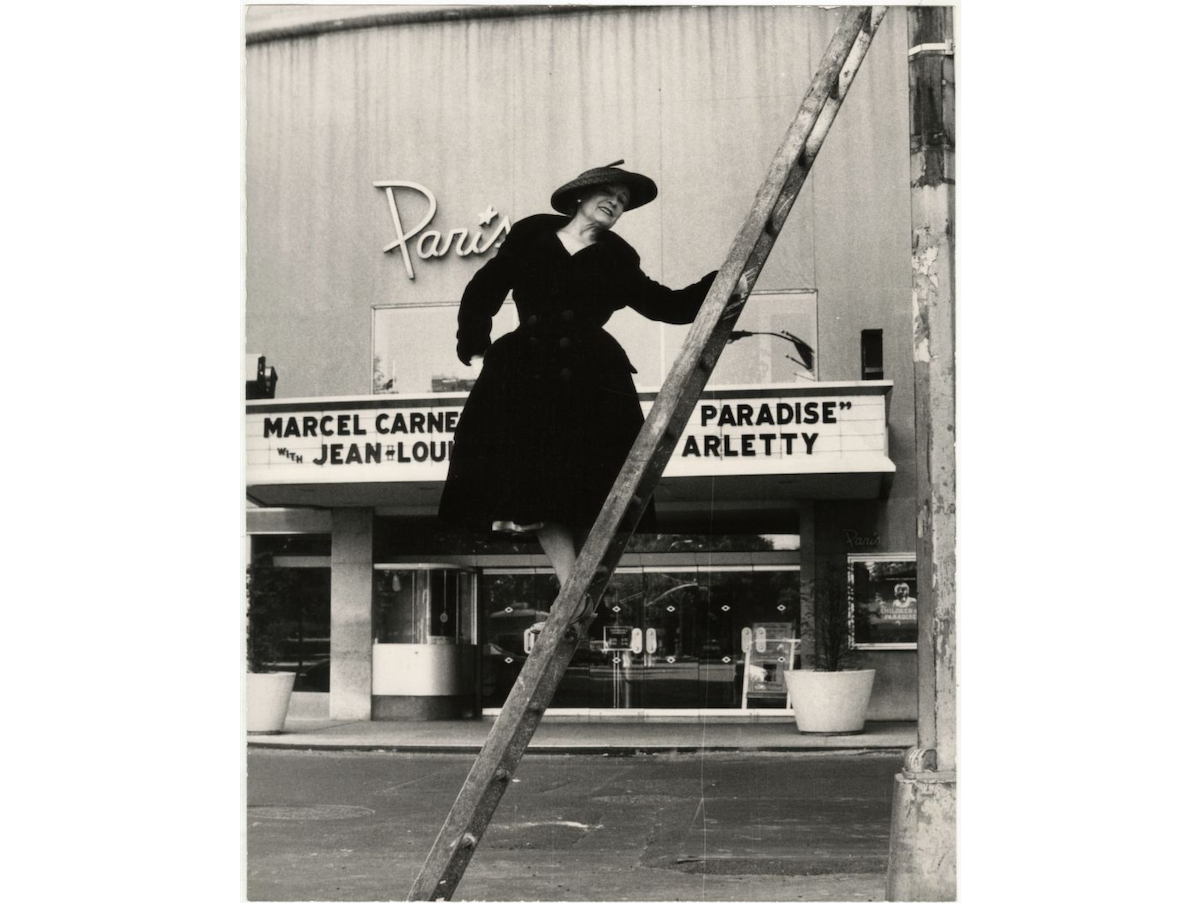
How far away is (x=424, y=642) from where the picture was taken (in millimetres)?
15242

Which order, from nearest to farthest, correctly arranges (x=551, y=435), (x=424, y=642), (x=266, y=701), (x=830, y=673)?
1. (x=551, y=435)
2. (x=266, y=701)
3. (x=830, y=673)
4. (x=424, y=642)

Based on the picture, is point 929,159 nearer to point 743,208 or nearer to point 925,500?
point 925,500

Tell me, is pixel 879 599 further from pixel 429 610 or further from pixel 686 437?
pixel 429 610

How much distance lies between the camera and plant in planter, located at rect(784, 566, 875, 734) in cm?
1337

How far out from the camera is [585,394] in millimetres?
6891

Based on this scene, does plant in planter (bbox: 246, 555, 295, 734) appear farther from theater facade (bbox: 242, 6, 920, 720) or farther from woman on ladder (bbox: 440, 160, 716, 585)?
woman on ladder (bbox: 440, 160, 716, 585)

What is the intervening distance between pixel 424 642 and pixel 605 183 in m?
8.73

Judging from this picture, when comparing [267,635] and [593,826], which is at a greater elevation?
[267,635]

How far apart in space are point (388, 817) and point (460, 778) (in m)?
2.02

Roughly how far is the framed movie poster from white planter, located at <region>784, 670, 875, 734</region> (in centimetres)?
59

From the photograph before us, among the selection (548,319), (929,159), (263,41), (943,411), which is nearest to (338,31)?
(263,41)

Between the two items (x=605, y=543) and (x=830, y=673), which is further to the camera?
(x=830, y=673)

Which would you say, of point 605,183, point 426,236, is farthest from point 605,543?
point 426,236

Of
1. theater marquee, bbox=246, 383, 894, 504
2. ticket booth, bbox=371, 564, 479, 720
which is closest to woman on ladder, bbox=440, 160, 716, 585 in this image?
theater marquee, bbox=246, 383, 894, 504
